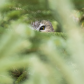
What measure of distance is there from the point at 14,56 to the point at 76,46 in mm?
98

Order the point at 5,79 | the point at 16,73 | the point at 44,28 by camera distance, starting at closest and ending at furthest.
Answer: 1. the point at 5,79
2. the point at 16,73
3. the point at 44,28

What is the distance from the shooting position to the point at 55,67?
0.20 m

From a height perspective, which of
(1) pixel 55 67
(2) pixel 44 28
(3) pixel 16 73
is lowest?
(3) pixel 16 73

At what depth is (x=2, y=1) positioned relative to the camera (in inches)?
7.8

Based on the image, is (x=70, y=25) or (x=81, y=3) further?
(x=81, y=3)

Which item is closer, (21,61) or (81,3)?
(21,61)


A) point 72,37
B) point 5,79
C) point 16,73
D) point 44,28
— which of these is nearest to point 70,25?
point 72,37

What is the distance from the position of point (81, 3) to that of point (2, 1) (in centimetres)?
21

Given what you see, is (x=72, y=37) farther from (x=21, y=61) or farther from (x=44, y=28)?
(x=44, y=28)

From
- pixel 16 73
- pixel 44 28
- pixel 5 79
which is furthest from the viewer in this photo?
pixel 44 28

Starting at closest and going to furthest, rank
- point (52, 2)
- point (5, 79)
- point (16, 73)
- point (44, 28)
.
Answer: point (52, 2) < point (5, 79) < point (16, 73) < point (44, 28)

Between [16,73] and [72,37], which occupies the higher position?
[72,37]

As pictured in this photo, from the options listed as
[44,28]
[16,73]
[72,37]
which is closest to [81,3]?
[72,37]

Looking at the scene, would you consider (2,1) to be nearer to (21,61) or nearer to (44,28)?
(21,61)
